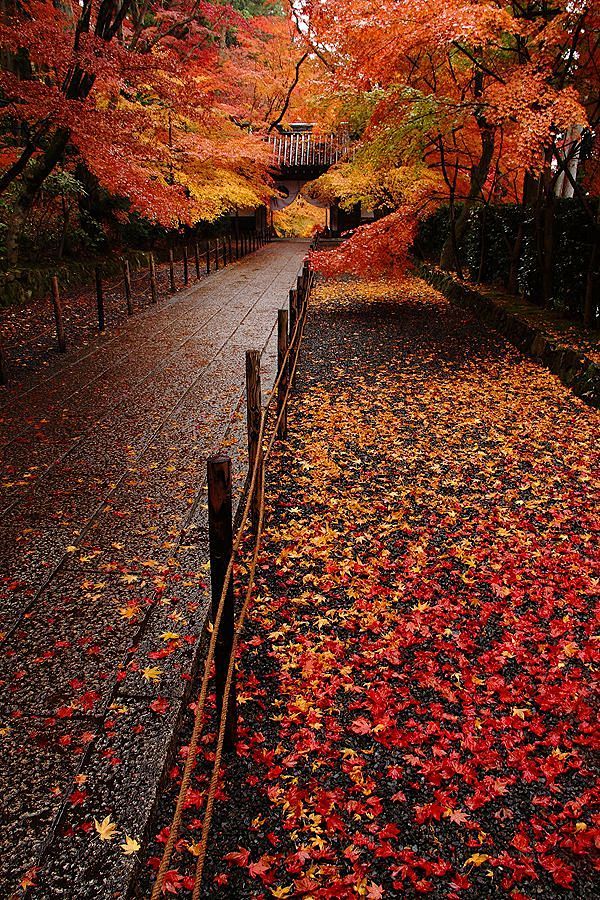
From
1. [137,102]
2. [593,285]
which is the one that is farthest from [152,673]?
[137,102]

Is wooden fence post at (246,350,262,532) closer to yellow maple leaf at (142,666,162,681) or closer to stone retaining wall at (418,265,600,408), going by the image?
yellow maple leaf at (142,666,162,681)

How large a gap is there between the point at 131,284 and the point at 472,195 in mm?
9612

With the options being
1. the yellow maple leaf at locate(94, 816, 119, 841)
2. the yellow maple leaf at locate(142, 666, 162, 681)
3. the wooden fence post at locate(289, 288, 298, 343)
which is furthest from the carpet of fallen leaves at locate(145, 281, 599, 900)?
the wooden fence post at locate(289, 288, 298, 343)

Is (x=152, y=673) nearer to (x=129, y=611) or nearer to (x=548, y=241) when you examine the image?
(x=129, y=611)

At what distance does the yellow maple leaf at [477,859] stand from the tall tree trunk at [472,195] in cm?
1353

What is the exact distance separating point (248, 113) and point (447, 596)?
2553 centimetres

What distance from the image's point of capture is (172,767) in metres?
3.02

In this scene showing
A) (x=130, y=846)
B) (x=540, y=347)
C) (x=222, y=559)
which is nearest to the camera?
(x=130, y=846)

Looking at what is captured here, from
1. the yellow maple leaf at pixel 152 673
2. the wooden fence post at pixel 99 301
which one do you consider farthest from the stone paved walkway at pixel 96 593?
the wooden fence post at pixel 99 301

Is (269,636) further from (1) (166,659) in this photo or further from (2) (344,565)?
(2) (344,565)

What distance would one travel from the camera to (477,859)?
267cm

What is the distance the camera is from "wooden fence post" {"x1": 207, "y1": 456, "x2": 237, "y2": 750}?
8.51ft

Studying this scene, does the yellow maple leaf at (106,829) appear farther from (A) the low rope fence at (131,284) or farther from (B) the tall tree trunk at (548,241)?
Result: (B) the tall tree trunk at (548,241)

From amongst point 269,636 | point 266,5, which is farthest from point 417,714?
point 266,5
